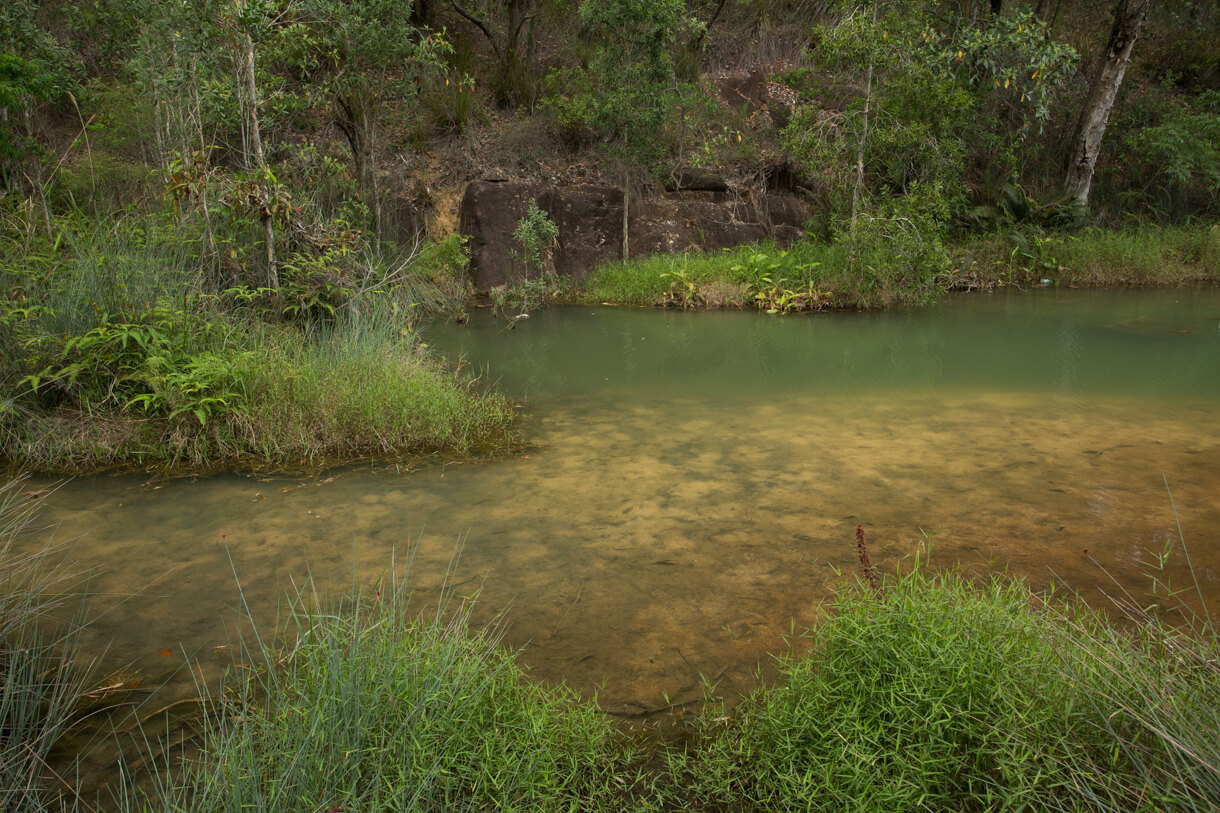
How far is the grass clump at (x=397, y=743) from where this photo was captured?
1.87m

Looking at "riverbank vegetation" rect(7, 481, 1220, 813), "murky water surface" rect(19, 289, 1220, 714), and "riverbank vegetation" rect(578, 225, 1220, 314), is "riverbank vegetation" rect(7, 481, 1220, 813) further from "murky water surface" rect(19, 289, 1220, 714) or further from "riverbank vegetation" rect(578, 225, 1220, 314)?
"riverbank vegetation" rect(578, 225, 1220, 314)

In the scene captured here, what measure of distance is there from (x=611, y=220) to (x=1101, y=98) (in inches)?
347

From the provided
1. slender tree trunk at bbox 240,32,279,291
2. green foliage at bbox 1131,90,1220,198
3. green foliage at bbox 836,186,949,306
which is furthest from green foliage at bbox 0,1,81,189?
green foliage at bbox 1131,90,1220,198

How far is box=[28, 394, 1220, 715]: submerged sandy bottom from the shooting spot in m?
3.16

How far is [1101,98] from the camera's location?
46.4 feet

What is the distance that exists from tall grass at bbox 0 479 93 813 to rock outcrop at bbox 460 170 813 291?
33.4 feet

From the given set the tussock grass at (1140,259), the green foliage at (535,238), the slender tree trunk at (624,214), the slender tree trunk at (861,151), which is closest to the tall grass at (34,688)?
the green foliage at (535,238)

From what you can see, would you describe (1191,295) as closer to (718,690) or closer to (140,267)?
(718,690)

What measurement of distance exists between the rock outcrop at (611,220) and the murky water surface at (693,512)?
6292 mm

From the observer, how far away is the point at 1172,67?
59.1 feet

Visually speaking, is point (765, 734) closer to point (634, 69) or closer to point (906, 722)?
point (906, 722)

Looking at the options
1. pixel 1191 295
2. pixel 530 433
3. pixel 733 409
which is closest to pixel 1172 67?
pixel 1191 295

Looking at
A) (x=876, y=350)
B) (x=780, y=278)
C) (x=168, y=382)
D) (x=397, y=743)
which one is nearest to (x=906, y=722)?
(x=397, y=743)

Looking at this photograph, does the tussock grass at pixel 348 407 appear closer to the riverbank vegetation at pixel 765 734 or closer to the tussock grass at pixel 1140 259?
the riverbank vegetation at pixel 765 734
